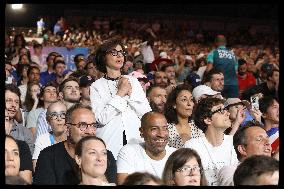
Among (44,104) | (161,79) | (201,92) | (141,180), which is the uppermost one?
(161,79)

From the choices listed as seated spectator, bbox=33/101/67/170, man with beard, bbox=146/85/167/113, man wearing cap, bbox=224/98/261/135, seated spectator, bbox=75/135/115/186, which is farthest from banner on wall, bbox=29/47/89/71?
seated spectator, bbox=75/135/115/186

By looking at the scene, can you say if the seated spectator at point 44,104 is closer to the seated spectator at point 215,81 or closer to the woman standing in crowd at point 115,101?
the woman standing in crowd at point 115,101

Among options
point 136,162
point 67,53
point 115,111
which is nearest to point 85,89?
point 115,111

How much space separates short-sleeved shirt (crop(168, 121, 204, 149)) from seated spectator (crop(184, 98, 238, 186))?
0.80 ft

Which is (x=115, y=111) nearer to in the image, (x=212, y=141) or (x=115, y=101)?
(x=115, y=101)

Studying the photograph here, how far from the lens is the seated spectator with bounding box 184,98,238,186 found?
5.25 meters

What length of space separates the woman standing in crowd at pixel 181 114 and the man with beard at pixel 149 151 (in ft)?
3.12

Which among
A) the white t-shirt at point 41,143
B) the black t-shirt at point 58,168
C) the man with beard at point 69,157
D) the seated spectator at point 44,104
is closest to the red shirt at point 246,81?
the seated spectator at point 44,104

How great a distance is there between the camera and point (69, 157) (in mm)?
4852

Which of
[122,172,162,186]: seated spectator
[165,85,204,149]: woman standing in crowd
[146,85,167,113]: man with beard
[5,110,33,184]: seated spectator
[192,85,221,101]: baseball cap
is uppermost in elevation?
[192,85,221,101]: baseball cap

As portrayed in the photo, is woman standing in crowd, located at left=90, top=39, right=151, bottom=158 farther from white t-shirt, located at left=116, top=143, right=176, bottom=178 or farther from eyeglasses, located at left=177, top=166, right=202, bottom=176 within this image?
eyeglasses, located at left=177, top=166, right=202, bottom=176

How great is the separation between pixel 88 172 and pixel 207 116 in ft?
5.51

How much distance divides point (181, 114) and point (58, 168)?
1768mm
